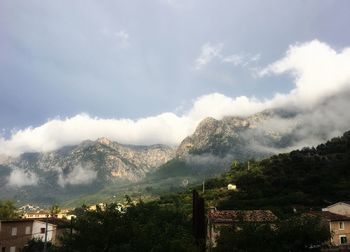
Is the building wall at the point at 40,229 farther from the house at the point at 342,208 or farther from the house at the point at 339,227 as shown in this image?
the house at the point at 342,208

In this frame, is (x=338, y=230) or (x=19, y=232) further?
(x=19, y=232)

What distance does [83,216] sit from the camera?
29.2 metres

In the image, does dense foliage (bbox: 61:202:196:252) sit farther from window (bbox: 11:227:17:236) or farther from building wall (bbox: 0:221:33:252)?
window (bbox: 11:227:17:236)

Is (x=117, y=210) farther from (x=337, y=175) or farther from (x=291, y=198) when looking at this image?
(x=337, y=175)


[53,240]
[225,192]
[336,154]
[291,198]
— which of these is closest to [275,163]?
[336,154]

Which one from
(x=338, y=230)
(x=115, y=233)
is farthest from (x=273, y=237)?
(x=338, y=230)

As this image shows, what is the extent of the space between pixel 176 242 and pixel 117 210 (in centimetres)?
895

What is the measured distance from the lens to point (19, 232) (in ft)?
254

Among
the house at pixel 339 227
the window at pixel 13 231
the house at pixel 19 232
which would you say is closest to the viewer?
the house at pixel 339 227

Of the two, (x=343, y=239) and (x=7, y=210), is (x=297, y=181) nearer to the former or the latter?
(x=343, y=239)

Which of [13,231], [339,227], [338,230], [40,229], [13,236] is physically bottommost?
[13,236]

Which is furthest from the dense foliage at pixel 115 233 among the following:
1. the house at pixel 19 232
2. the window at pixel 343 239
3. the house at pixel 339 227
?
the house at pixel 19 232

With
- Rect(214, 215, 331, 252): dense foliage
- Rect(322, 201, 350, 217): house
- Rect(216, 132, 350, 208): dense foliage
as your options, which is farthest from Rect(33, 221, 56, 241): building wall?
Rect(214, 215, 331, 252): dense foliage

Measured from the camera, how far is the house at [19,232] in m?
73.6
